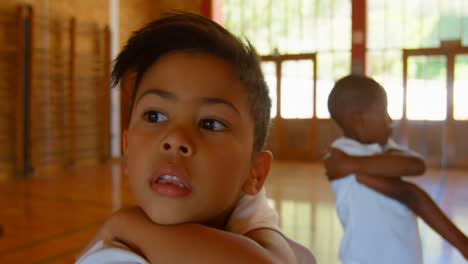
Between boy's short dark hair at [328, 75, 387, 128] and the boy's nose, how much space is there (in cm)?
81

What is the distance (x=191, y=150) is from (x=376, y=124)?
32.5 inches

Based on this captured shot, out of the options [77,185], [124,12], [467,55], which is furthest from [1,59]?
[467,55]

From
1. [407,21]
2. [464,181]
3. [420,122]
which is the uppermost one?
[407,21]

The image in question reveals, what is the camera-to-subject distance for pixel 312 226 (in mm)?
3324

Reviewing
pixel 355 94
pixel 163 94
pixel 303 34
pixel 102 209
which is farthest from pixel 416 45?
pixel 163 94

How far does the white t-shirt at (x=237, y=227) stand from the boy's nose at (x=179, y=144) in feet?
0.40

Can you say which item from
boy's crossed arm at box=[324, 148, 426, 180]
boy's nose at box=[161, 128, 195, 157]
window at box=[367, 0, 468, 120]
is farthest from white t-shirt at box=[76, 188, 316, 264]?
window at box=[367, 0, 468, 120]

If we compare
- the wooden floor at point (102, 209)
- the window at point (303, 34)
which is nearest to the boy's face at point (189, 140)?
the wooden floor at point (102, 209)

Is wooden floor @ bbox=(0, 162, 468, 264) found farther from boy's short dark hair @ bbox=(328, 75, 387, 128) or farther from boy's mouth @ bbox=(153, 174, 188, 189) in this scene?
boy's mouth @ bbox=(153, 174, 188, 189)

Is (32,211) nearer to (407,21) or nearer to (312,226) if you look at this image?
(312,226)

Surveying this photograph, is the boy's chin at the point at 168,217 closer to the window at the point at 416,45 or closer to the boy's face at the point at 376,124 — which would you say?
the boy's face at the point at 376,124

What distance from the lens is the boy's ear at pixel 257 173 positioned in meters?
0.60

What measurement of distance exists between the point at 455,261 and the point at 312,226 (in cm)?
99

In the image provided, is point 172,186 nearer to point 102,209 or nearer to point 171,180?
point 171,180
